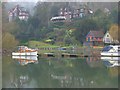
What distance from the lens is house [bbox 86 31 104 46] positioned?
2719 cm

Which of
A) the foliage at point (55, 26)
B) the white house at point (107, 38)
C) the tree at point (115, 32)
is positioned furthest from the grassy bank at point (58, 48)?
the white house at point (107, 38)

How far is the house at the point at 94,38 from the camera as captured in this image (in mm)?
27188

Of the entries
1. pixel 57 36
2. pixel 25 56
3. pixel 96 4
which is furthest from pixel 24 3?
pixel 25 56

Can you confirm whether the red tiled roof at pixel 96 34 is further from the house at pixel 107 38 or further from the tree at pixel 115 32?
the tree at pixel 115 32

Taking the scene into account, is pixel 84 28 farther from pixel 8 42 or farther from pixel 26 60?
pixel 26 60

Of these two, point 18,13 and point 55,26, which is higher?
point 18,13

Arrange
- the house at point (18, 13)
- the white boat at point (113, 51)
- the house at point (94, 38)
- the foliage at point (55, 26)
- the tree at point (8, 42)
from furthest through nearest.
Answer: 1. the house at point (18, 13)
2. the foliage at point (55, 26)
3. the house at point (94, 38)
4. the tree at point (8, 42)
5. the white boat at point (113, 51)

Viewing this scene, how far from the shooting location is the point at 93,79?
1042 centimetres

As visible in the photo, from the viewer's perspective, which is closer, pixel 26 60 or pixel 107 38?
pixel 26 60

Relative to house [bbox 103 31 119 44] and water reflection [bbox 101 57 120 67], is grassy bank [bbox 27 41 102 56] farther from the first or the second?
water reflection [bbox 101 57 120 67]

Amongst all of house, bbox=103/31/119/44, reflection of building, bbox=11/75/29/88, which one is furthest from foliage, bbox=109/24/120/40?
reflection of building, bbox=11/75/29/88

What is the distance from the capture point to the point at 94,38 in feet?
90.1

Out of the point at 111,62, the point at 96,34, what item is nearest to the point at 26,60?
the point at 111,62

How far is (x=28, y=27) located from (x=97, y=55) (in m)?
11.7
